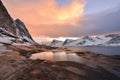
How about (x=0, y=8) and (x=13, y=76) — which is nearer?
(x=13, y=76)

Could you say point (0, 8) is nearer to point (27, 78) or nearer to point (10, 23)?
point (10, 23)

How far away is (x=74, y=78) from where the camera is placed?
2081 centimetres

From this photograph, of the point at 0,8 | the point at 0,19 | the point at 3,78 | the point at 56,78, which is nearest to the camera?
the point at 3,78

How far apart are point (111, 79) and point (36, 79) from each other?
386 inches

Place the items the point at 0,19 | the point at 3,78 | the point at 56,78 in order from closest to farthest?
the point at 3,78 < the point at 56,78 < the point at 0,19

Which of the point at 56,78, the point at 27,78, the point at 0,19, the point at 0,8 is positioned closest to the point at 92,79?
the point at 56,78

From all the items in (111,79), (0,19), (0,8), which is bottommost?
(111,79)

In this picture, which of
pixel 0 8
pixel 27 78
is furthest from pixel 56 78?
pixel 0 8

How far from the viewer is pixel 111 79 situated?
21281mm

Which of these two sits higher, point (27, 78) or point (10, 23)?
point (10, 23)

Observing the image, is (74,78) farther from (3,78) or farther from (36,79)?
(3,78)

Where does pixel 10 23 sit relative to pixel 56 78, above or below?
above

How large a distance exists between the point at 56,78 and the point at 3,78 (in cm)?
636

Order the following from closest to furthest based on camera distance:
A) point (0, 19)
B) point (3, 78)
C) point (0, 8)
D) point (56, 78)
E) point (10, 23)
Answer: point (3, 78) → point (56, 78) → point (0, 19) → point (0, 8) → point (10, 23)
